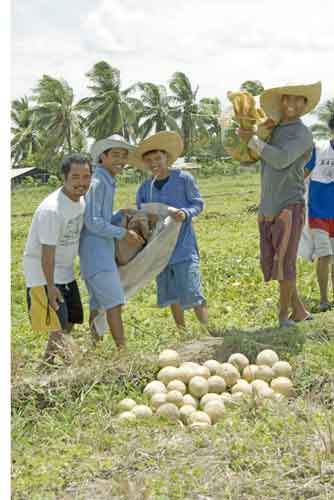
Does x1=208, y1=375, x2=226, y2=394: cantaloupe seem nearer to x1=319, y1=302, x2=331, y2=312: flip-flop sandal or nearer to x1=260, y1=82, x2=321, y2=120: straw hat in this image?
x1=260, y1=82, x2=321, y2=120: straw hat

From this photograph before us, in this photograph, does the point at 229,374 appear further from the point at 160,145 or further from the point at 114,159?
the point at 160,145

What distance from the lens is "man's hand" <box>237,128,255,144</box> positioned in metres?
5.46

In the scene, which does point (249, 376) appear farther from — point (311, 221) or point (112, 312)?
point (311, 221)

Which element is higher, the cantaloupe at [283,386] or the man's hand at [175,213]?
the man's hand at [175,213]

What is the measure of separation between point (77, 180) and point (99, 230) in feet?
1.29

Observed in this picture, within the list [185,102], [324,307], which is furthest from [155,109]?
[324,307]

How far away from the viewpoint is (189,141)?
46156mm

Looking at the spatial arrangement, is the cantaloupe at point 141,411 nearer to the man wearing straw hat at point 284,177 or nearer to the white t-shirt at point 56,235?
the white t-shirt at point 56,235

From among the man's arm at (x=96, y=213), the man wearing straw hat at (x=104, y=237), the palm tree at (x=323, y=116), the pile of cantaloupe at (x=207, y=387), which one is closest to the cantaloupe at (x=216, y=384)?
the pile of cantaloupe at (x=207, y=387)

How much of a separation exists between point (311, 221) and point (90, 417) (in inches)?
139

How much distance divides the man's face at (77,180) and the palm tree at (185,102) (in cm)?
4249

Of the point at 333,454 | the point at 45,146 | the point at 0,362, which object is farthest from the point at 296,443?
the point at 45,146

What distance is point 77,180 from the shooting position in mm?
4828

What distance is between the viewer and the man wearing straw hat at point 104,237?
504cm
